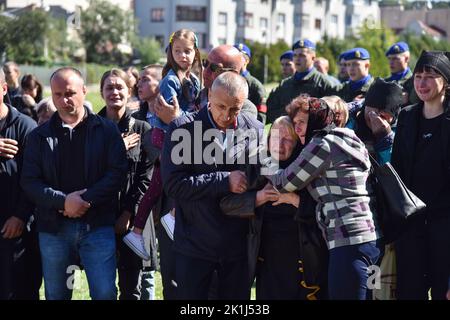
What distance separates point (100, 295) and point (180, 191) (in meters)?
1.22

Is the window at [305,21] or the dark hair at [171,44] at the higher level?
the window at [305,21]

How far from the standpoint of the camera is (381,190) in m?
4.67

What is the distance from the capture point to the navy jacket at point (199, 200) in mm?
4570

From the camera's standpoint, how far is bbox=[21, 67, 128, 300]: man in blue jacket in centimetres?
514

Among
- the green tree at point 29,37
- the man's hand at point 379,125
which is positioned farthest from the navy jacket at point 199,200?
the green tree at point 29,37

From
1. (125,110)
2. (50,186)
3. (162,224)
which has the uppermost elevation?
(125,110)

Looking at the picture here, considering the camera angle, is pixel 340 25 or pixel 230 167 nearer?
pixel 230 167

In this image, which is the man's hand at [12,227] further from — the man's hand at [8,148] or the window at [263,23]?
the window at [263,23]

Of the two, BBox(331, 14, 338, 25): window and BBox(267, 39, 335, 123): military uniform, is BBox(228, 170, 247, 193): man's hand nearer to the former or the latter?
BBox(267, 39, 335, 123): military uniform

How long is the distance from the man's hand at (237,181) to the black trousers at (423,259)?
1.32 metres

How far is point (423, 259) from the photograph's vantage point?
16.9 feet

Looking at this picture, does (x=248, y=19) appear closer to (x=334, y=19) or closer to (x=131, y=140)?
(x=334, y=19)
